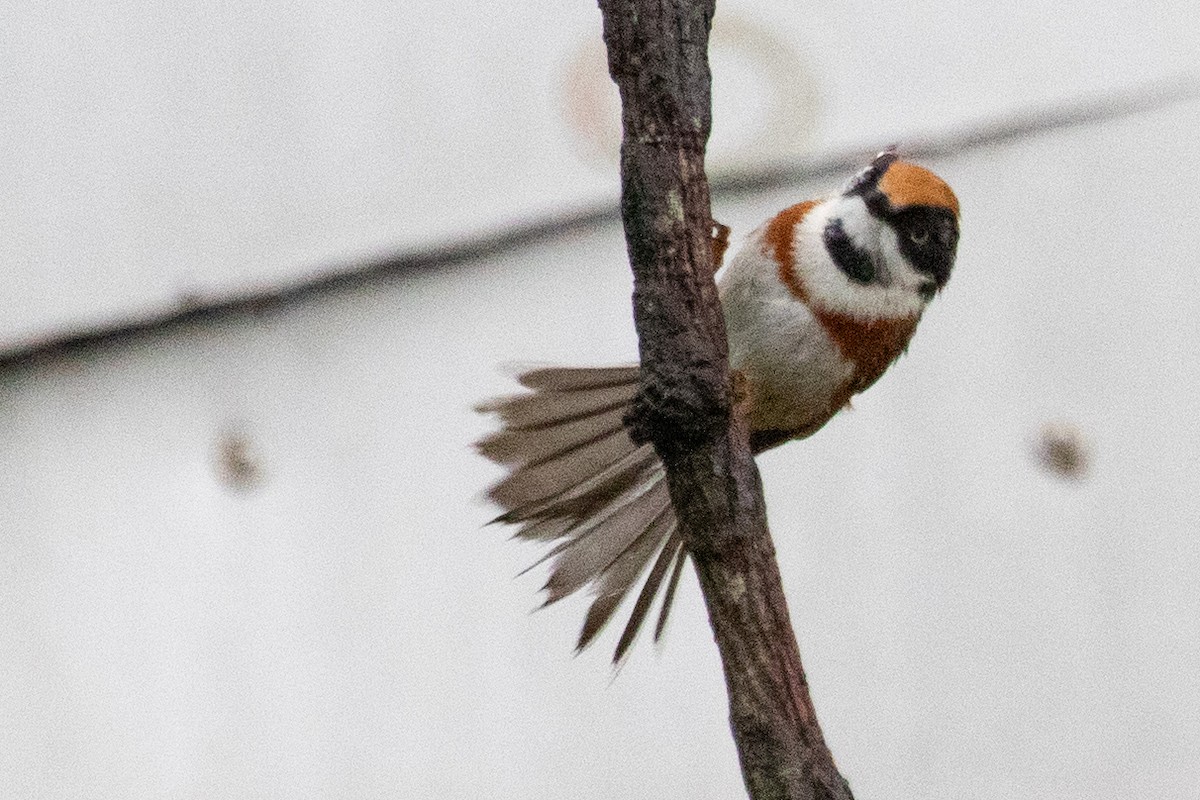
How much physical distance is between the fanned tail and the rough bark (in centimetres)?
58

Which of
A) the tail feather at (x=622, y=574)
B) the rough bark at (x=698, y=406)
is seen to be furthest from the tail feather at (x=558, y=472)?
the rough bark at (x=698, y=406)

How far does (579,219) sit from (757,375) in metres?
0.96

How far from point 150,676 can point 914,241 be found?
1.70 meters

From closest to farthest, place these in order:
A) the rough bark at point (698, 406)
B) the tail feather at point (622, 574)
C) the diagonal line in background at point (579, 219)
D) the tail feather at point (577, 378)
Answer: the rough bark at point (698, 406) < the tail feather at point (622, 574) < the tail feather at point (577, 378) < the diagonal line in background at point (579, 219)

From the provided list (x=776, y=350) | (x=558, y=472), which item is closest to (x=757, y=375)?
(x=776, y=350)

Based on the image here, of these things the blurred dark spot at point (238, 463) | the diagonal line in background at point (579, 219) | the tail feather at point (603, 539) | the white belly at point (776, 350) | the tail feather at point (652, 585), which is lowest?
the tail feather at point (652, 585)

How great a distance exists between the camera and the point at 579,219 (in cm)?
299

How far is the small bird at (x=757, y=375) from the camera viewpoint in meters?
2.06

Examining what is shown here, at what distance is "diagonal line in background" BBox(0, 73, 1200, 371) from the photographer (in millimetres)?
2922

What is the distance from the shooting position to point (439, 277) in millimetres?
3010

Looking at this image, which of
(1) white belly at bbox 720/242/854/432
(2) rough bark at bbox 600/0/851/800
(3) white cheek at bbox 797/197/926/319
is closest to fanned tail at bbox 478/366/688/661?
(1) white belly at bbox 720/242/854/432

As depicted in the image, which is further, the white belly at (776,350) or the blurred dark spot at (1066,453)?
the blurred dark spot at (1066,453)

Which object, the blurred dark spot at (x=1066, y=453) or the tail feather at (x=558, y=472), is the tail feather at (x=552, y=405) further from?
the blurred dark spot at (x=1066, y=453)

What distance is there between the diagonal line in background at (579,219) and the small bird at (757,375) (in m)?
0.78
